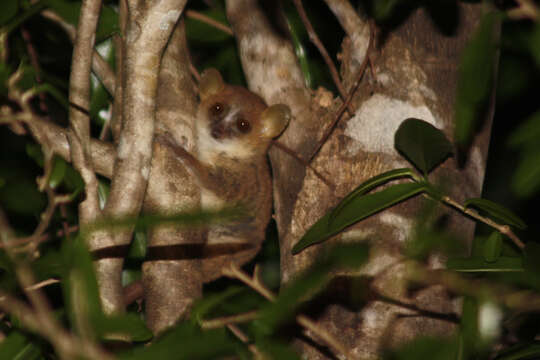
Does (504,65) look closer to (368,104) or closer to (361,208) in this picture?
(368,104)

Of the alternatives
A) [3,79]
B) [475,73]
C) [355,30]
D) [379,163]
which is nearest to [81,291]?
[3,79]

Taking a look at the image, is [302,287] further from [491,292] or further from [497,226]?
[497,226]

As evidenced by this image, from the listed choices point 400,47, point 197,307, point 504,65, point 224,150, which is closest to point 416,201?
point 400,47

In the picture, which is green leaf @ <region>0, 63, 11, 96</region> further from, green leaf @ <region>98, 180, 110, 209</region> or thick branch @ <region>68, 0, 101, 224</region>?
A: green leaf @ <region>98, 180, 110, 209</region>

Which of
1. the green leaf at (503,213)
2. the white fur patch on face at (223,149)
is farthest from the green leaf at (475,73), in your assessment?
the white fur patch on face at (223,149)

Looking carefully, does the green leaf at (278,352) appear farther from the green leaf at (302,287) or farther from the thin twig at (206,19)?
the thin twig at (206,19)

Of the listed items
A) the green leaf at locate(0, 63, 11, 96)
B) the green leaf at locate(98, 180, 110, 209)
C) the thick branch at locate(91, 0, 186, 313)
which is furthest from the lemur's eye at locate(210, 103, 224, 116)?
the green leaf at locate(0, 63, 11, 96)
